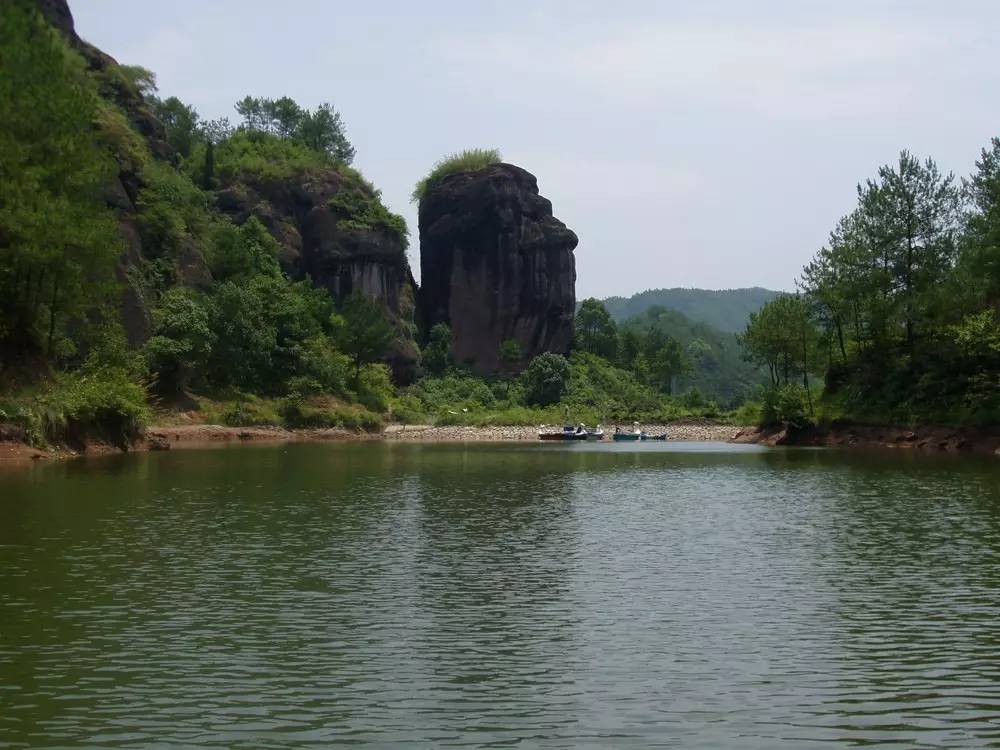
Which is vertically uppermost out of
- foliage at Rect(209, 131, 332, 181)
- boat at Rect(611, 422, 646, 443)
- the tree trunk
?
foliage at Rect(209, 131, 332, 181)

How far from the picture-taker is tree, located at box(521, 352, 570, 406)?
140m

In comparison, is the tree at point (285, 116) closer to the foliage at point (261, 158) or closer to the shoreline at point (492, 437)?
the foliage at point (261, 158)

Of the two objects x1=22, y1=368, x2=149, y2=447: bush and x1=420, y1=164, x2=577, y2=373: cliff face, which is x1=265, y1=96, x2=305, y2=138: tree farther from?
x1=22, y1=368, x2=149, y2=447: bush

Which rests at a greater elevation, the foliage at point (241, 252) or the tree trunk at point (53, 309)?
the foliage at point (241, 252)

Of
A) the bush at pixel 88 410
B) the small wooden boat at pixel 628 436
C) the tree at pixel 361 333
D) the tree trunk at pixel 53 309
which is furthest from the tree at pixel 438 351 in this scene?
the tree trunk at pixel 53 309

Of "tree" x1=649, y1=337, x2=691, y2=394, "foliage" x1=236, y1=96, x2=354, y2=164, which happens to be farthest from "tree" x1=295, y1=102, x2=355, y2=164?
"tree" x1=649, y1=337, x2=691, y2=394

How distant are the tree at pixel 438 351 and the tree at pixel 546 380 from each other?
1154 centimetres

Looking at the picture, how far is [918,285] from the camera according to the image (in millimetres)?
81750

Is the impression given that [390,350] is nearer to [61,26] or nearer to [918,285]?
[61,26]

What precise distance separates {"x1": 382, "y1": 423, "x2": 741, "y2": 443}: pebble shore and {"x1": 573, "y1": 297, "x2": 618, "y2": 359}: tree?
154 ft

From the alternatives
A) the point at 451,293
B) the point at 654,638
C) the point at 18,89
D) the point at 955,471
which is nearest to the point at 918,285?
the point at 955,471

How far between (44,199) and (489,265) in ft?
320

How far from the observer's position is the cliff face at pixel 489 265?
151m

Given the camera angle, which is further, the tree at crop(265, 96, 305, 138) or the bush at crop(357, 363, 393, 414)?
the tree at crop(265, 96, 305, 138)
